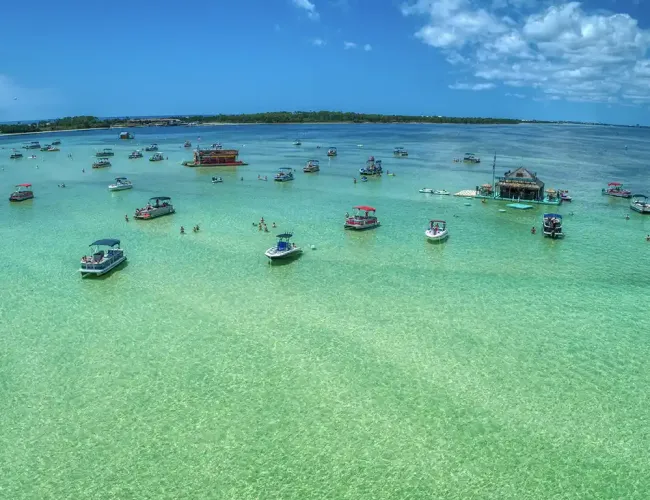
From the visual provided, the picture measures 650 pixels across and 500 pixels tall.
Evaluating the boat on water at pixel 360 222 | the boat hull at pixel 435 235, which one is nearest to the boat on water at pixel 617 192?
the boat hull at pixel 435 235

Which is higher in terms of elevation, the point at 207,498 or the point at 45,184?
the point at 45,184

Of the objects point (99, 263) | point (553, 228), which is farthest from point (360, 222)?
point (99, 263)

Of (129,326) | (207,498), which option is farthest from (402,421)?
(129,326)

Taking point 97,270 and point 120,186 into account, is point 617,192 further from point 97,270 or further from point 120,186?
point 120,186

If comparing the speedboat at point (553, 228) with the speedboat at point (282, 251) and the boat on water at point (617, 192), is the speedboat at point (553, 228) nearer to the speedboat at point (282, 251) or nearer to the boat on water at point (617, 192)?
the speedboat at point (282, 251)

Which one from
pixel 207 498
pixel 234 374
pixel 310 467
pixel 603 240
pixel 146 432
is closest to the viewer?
pixel 207 498

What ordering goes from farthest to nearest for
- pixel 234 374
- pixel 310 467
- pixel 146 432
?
pixel 234 374 < pixel 146 432 < pixel 310 467

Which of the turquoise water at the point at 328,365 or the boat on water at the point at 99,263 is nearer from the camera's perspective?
the turquoise water at the point at 328,365

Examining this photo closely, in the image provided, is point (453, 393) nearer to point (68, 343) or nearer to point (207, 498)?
point (207, 498)

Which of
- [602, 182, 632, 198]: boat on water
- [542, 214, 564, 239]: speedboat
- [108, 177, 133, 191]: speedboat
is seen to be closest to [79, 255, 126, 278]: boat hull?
[542, 214, 564, 239]: speedboat
